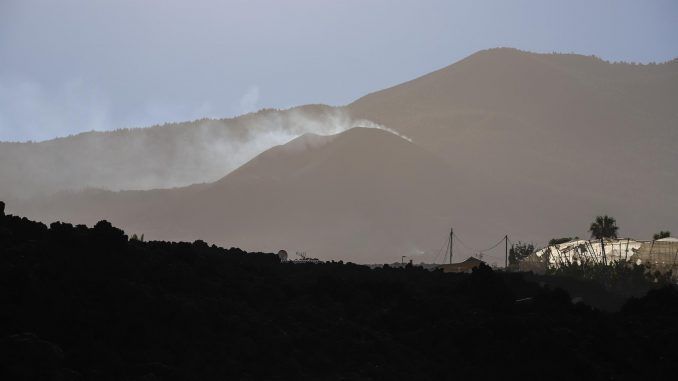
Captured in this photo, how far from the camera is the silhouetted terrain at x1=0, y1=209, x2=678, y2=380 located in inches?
1210

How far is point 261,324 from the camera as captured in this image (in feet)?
124

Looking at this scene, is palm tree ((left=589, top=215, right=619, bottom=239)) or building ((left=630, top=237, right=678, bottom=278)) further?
palm tree ((left=589, top=215, right=619, bottom=239))

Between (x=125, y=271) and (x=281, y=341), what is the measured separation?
623 centimetres

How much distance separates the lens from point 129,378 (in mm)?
29219

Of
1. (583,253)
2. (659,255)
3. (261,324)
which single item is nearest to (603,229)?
(583,253)

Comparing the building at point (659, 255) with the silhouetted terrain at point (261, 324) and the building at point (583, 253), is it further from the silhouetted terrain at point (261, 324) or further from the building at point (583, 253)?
the silhouetted terrain at point (261, 324)

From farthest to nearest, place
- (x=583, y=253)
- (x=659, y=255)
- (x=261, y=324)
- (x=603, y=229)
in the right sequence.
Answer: (x=603, y=229), (x=583, y=253), (x=659, y=255), (x=261, y=324)

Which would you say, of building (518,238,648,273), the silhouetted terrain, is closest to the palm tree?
building (518,238,648,273)

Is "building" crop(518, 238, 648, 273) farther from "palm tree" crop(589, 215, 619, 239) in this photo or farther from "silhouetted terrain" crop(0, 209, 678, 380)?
"silhouetted terrain" crop(0, 209, 678, 380)

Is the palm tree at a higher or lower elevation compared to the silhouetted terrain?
higher

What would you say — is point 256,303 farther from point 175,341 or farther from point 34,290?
Result: point 34,290

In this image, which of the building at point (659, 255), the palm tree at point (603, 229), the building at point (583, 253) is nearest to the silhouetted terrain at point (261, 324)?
the building at point (659, 255)

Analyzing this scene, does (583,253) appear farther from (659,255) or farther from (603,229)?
(603,229)

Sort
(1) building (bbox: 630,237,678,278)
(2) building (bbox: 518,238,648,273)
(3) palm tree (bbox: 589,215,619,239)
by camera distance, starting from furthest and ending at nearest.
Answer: (3) palm tree (bbox: 589,215,619,239) → (2) building (bbox: 518,238,648,273) → (1) building (bbox: 630,237,678,278)
